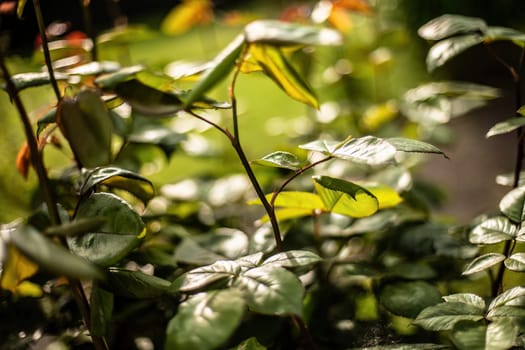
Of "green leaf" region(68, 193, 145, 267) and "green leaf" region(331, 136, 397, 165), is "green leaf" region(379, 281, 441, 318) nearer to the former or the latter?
"green leaf" region(331, 136, 397, 165)

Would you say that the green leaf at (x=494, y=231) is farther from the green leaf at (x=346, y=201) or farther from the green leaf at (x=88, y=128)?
the green leaf at (x=88, y=128)

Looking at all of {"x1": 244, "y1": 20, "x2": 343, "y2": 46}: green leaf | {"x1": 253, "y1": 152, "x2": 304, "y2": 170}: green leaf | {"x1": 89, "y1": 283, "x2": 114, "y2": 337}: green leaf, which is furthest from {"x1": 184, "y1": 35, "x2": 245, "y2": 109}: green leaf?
{"x1": 89, "y1": 283, "x2": 114, "y2": 337}: green leaf

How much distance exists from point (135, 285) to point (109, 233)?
0.08 m

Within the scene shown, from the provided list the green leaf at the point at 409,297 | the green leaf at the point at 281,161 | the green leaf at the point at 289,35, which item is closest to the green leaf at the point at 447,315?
the green leaf at the point at 409,297

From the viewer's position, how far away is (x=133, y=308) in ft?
2.77

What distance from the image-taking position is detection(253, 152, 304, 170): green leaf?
2.01 feet

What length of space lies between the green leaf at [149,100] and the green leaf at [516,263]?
44cm

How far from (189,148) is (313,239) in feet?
1.43

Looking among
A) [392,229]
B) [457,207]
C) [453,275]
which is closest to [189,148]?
[392,229]

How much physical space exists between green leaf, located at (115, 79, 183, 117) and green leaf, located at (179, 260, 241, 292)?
0.57 feet

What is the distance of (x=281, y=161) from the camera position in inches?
24.6

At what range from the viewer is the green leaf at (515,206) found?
0.71 m

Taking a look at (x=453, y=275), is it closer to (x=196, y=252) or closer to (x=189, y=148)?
(x=196, y=252)

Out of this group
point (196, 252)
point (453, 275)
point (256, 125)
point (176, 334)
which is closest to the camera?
point (176, 334)
